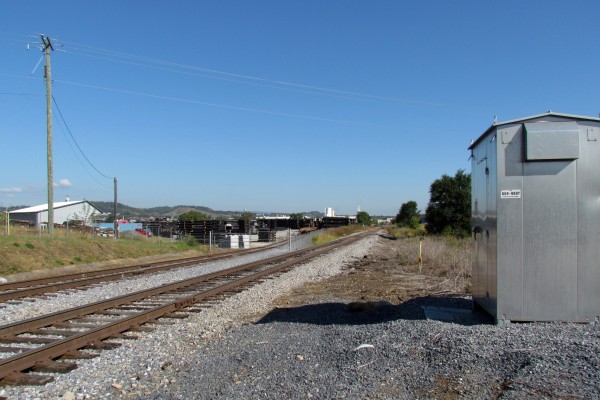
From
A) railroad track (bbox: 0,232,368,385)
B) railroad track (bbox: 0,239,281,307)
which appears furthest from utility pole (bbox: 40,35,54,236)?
railroad track (bbox: 0,232,368,385)

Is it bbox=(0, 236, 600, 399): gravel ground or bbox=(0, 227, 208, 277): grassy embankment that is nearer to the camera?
bbox=(0, 236, 600, 399): gravel ground

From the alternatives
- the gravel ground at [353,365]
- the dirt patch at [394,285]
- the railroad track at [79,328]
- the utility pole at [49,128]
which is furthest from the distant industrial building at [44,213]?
the gravel ground at [353,365]

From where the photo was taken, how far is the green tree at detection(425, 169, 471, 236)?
52.3 m

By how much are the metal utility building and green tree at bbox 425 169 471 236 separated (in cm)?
4522

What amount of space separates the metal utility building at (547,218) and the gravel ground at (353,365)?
0.32 m

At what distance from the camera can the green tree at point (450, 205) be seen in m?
52.3

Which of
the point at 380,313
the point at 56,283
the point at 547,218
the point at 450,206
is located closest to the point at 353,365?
the point at 547,218

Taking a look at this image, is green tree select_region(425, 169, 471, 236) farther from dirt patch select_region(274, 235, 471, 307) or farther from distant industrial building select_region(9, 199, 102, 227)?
distant industrial building select_region(9, 199, 102, 227)

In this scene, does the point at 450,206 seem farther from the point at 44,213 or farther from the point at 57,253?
the point at 44,213

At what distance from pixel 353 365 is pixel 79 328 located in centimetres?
530

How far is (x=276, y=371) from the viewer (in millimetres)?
5660

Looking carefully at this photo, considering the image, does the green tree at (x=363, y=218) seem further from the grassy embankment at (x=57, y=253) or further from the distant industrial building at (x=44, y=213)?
the grassy embankment at (x=57, y=253)

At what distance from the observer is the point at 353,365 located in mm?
5484

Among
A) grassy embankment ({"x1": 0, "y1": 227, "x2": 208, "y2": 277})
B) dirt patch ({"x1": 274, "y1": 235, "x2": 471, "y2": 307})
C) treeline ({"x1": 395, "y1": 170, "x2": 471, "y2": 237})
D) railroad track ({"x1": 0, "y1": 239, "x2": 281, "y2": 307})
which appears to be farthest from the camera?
treeline ({"x1": 395, "y1": 170, "x2": 471, "y2": 237})
